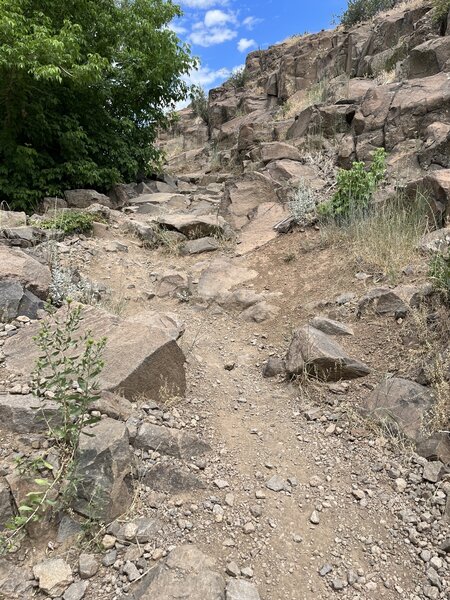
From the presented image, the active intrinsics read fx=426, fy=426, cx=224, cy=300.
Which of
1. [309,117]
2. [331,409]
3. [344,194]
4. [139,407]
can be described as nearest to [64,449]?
[139,407]

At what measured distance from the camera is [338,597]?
6.11ft

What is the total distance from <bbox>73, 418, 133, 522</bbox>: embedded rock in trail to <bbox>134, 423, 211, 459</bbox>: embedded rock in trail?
0.75ft

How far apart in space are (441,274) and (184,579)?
285 centimetres

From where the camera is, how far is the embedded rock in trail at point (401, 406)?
8.70ft

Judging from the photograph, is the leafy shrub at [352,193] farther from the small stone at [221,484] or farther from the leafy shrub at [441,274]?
the small stone at [221,484]

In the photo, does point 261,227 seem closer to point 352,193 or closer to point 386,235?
point 352,193

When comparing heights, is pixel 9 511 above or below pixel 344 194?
below

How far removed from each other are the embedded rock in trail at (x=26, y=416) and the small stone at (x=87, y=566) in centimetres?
67

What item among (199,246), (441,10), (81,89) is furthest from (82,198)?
(441,10)

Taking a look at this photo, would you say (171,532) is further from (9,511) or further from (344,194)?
(344,194)

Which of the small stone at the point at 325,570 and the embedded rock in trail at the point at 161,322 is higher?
the embedded rock in trail at the point at 161,322

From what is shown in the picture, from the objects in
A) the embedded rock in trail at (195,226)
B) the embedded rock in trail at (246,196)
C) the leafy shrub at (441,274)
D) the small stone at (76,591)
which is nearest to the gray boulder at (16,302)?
the small stone at (76,591)

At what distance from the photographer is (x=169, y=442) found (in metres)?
2.47

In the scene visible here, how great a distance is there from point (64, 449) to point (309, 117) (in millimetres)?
9859
